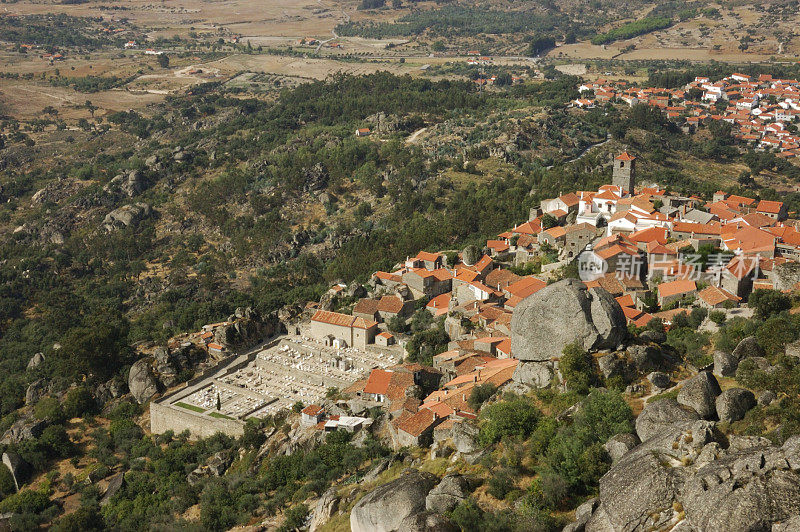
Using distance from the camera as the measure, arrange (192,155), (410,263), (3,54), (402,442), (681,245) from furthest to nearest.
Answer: (3,54) < (192,155) < (410,263) < (681,245) < (402,442)

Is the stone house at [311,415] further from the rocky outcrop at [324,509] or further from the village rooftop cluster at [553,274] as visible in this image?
the rocky outcrop at [324,509]

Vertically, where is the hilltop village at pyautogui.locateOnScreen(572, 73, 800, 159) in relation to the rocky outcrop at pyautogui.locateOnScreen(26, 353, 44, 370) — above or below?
above

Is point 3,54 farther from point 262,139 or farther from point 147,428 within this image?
point 147,428

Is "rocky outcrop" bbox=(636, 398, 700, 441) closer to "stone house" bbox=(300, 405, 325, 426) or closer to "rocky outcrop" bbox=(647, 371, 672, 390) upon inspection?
"rocky outcrop" bbox=(647, 371, 672, 390)

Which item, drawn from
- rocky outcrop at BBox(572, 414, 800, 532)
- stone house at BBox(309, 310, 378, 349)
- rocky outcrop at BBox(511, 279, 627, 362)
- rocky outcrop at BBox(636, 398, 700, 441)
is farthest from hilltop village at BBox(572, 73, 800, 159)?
rocky outcrop at BBox(572, 414, 800, 532)

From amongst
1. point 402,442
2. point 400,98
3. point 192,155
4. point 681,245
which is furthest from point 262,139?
point 402,442

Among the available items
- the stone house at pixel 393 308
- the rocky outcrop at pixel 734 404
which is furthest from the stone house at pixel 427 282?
the rocky outcrop at pixel 734 404

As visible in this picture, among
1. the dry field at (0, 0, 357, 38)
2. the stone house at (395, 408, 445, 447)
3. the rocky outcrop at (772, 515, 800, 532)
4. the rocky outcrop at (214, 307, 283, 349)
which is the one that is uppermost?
the dry field at (0, 0, 357, 38)
